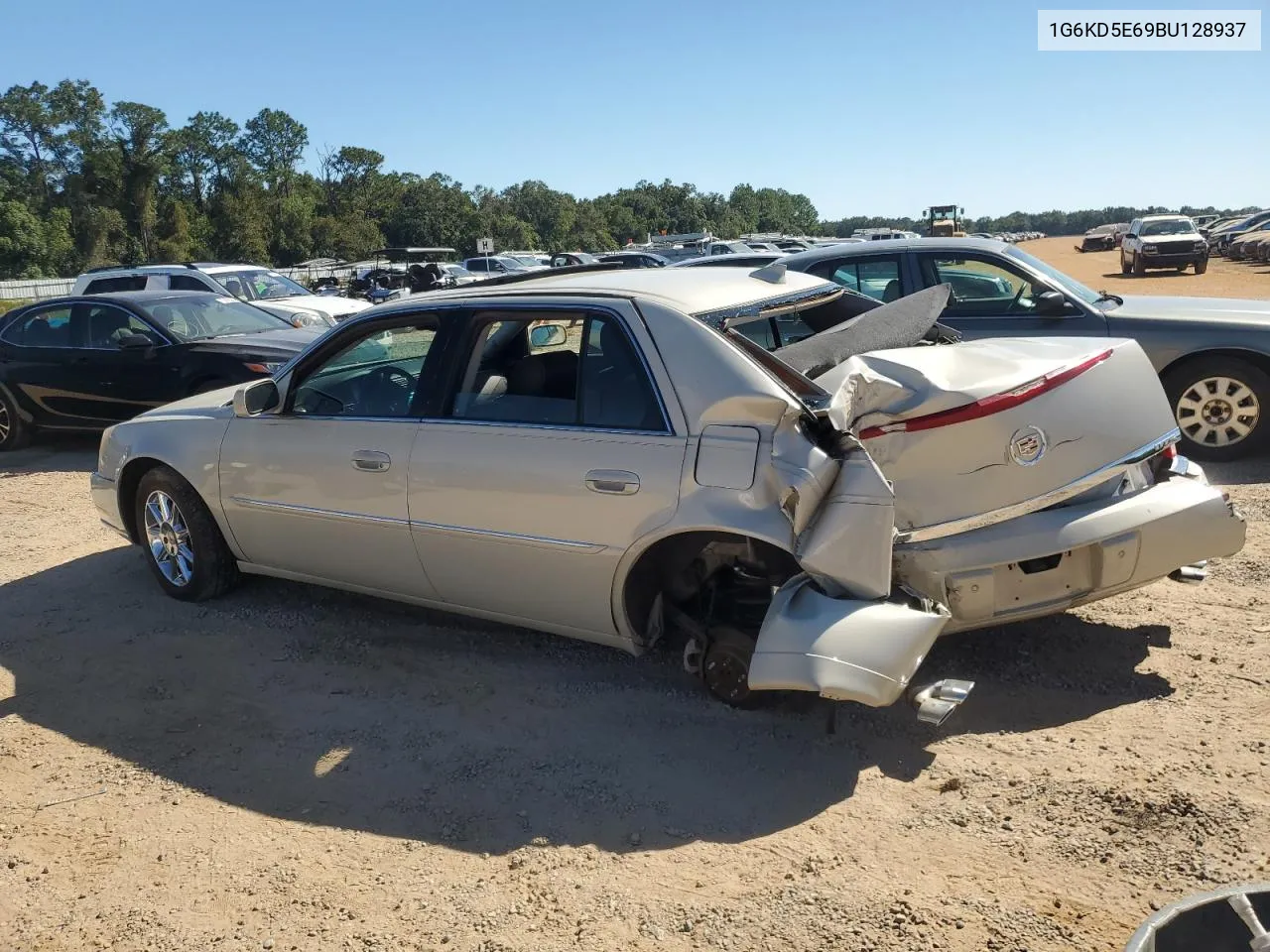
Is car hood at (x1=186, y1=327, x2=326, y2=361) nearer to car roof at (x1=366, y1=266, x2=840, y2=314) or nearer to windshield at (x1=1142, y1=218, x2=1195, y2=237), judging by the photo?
car roof at (x1=366, y1=266, x2=840, y2=314)

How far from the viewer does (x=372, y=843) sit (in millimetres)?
3277

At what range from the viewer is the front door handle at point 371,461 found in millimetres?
4473

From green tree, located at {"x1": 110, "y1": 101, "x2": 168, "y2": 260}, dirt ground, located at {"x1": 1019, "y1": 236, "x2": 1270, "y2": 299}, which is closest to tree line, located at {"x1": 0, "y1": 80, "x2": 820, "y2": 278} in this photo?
green tree, located at {"x1": 110, "y1": 101, "x2": 168, "y2": 260}

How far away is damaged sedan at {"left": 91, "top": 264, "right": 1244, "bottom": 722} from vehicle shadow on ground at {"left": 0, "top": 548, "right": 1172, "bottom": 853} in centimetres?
27

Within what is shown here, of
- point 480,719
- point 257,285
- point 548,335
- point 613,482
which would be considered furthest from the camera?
point 257,285

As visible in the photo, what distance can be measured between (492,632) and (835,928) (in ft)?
8.17

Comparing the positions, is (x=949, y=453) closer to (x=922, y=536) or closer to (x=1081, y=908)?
(x=922, y=536)

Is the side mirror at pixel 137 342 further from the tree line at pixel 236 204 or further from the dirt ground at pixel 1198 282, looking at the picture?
the tree line at pixel 236 204

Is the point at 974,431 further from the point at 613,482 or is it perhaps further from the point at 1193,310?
the point at 1193,310

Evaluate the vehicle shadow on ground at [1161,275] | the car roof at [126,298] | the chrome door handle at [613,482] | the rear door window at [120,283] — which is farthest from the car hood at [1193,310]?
the vehicle shadow on ground at [1161,275]

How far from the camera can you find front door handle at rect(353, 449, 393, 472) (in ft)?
14.7

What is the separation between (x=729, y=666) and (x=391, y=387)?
6.77 feet

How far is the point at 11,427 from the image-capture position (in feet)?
33.9

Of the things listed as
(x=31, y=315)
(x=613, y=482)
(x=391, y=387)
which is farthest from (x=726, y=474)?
(x=31, y=315)
